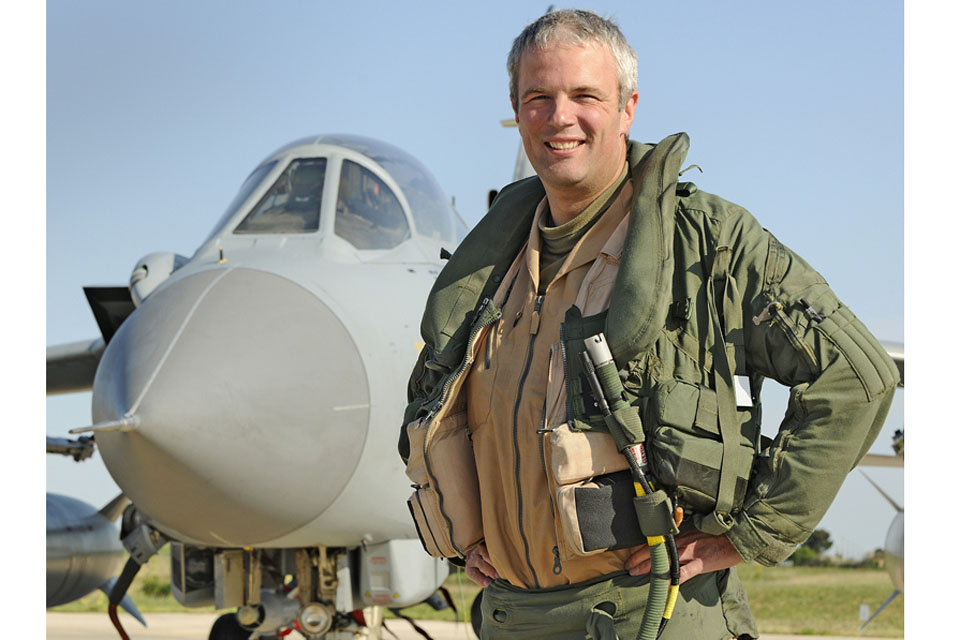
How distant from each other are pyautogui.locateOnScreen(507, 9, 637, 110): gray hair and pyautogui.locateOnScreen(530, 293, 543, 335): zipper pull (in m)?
0.44

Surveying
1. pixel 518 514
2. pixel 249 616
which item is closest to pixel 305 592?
pixel 249 616

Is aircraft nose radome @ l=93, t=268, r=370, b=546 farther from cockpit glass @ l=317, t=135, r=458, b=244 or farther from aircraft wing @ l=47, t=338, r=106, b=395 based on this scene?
aircraft wing @ l=47, t=338, r=106, b=395

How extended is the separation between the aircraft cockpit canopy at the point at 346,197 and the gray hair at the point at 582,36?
3.84m

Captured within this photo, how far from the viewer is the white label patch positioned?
2.23 meters

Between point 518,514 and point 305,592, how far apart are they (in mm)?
3746

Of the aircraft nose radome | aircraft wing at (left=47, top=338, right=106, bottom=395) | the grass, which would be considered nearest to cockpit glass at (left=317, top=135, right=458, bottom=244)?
the aircraft nose radome

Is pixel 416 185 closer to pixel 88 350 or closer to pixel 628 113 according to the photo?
pixel 88 350

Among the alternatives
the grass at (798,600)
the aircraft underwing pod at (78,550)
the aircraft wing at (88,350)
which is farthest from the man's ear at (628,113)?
the grass at (798,600)

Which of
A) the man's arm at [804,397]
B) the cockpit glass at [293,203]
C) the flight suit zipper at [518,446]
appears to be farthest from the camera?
the cockpit glass at [293,203]

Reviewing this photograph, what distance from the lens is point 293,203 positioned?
6.33 meters

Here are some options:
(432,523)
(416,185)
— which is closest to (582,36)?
(432,523)

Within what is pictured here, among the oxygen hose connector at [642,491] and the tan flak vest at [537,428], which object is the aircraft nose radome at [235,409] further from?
the oxygen hose connector at [642,491]

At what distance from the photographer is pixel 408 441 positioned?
2725 millimetres

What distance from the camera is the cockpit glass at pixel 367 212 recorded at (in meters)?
6.19
